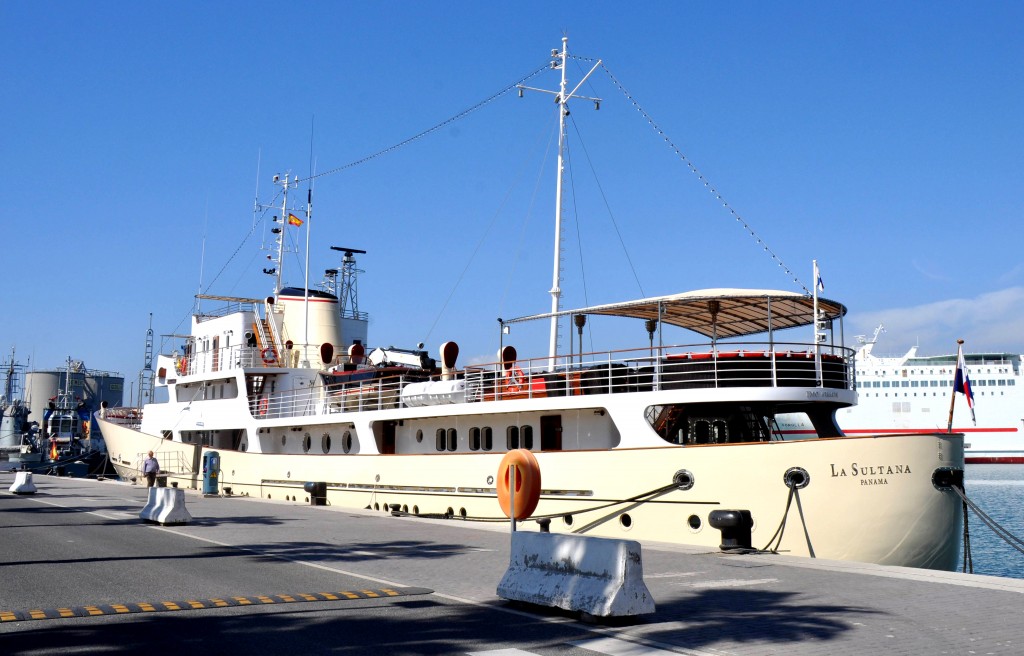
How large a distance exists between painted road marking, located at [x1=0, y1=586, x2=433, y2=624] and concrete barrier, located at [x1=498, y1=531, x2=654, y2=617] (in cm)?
123

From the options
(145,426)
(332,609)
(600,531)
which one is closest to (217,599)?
(332,609)

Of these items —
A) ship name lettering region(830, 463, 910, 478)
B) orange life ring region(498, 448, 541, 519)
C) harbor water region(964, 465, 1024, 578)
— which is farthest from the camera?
harbor water region(964, 465, 1024, 578)

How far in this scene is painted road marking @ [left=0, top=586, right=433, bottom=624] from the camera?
26.2 feet

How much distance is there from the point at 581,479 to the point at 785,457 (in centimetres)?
412

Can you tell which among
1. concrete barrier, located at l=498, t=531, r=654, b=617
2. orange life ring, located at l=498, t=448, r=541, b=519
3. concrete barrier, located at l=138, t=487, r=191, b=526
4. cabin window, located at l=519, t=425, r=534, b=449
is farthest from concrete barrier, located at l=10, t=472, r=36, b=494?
concrete barrier, located at l=498, t=531, r=654, b=617

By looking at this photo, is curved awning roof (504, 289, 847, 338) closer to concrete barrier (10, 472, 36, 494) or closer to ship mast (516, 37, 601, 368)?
ship mast (516, 37, 601, 368)

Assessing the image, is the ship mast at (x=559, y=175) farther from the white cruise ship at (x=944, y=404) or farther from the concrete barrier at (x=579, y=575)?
the white cruise ship at (x=944, y=404)

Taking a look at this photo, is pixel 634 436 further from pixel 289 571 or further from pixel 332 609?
pixel 332 609

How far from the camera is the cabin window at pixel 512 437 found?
64.3ft

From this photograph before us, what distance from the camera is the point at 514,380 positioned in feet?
64.4

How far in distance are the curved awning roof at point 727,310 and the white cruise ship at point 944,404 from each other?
69.1 m

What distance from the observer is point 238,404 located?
28.6 m

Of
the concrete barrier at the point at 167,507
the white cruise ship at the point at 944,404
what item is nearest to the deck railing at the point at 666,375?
the concrete barrier at the point at 167,507

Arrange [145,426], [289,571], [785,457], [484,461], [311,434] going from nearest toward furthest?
[289,571] → [785,457] → [484,461] → [311,434] → [145,426]
